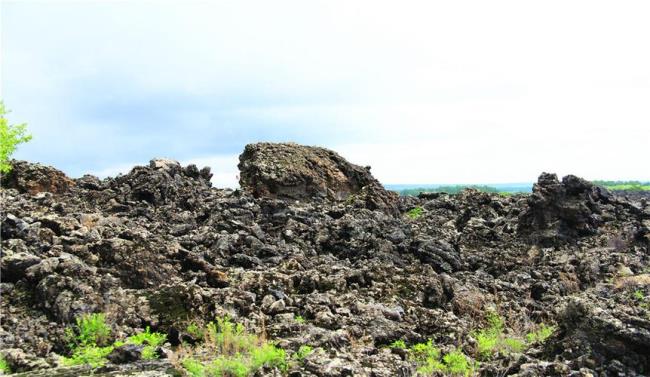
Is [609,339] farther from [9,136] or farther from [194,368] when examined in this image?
[9,136]

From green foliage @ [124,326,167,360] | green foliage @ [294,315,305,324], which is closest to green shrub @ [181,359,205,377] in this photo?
green foliage @ [124,326,167,360]

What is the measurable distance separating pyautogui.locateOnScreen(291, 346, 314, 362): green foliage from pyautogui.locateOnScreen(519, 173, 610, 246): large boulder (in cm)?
1599

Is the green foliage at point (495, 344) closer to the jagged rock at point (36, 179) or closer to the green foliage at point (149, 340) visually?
the green foliage at point (149, 340)

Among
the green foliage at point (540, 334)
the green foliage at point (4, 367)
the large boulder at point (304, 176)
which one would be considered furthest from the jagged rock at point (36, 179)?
the green foliage at point (540, 334)

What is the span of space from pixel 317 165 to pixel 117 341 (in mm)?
19666

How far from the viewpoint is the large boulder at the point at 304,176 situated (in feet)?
89.1

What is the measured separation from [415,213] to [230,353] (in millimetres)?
20650

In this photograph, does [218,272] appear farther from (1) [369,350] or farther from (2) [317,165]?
(2) [317,165]

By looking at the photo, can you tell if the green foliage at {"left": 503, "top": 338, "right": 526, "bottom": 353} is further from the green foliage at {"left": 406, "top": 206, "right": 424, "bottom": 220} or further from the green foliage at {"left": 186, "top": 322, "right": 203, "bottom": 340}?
the green foliage at {"left": 406, "top": 206, "right": 424, "bottom": 220}

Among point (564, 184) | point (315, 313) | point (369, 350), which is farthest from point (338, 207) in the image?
point (369, 350)

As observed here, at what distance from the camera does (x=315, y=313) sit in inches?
487

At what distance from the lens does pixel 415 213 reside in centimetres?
3014

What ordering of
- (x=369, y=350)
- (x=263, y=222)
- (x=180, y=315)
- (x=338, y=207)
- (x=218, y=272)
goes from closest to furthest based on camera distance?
(x=369, y=350)
(x=180, y=315)
(x=218, y=272)
(x=263, y=222)
(x=338, y=207)

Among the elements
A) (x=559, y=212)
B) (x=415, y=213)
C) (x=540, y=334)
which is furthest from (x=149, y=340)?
(x=415, y=213)
